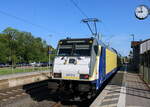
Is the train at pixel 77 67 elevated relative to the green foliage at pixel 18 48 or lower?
lower

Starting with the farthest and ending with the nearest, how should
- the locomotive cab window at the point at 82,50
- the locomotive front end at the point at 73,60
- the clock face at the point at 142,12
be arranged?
the clock face at the point at 142,12 < the locomotive cab window at the point at 82,50 < the locomotive front end at the point at 73,60

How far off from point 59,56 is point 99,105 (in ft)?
11.5

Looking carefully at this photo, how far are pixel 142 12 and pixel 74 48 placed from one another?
12.4 feet

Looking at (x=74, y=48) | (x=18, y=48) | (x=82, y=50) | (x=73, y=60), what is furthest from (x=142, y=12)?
(x=18, y=48)

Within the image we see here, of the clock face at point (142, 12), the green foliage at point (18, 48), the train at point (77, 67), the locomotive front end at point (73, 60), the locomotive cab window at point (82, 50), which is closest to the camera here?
the train at point (77, 67)

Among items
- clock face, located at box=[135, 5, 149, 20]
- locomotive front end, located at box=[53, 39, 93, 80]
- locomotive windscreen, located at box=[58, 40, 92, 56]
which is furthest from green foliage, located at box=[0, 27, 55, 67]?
clock face, located at box=[135, 5, 149, 20]

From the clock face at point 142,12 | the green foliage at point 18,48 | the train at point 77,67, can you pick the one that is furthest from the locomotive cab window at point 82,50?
the green foliage at point 18,48

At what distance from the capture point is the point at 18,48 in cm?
8425

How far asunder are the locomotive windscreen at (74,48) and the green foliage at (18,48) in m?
63.4

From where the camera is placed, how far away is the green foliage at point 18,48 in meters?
77.9

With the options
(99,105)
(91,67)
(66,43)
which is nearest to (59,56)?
(66,43)

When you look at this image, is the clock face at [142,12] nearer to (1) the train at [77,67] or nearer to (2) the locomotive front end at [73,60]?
(1) the train at [77,67]

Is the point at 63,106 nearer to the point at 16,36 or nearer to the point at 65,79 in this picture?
A: the point at 65,79

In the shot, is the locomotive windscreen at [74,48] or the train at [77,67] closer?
the train at [77,67]
